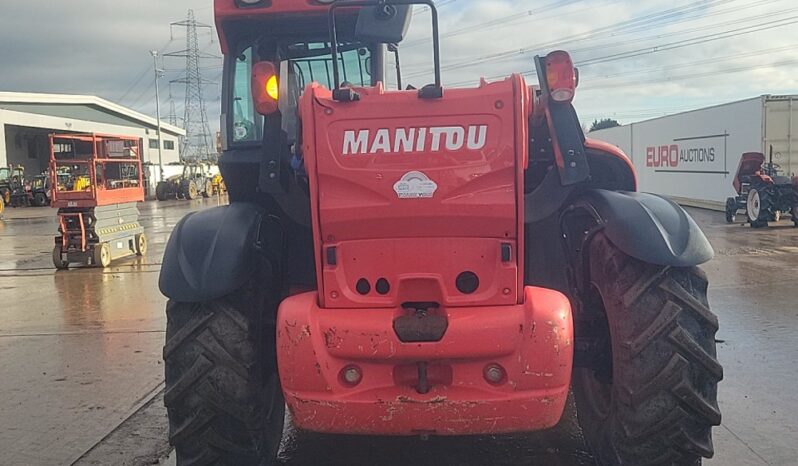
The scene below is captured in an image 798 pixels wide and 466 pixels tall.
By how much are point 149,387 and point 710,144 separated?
20307 millimetres

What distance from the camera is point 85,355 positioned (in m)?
6.57

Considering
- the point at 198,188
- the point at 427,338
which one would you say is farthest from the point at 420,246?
the point at 198,188

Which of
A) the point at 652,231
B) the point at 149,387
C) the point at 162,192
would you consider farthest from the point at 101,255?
the point at 162,192

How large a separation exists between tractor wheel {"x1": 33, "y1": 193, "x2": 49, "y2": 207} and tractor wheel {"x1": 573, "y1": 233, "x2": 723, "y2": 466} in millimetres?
39417

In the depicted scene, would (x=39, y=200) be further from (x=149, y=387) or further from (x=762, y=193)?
(x=149, y=387)

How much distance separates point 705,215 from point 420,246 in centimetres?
1939

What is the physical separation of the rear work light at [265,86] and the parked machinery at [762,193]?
1559 cm

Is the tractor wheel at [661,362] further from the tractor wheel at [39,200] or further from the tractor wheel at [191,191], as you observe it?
the tractor wheel at [39,200]

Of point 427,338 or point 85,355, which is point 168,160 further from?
point 427,338

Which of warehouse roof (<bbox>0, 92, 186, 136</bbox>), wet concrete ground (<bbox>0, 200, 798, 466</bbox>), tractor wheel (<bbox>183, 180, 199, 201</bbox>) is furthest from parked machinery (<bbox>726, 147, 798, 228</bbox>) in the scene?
warehouse roof (<bbox>0, 92, 186, 136</bbox>)

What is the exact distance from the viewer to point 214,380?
3.08 metres

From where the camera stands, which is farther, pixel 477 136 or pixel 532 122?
pixel 532 122

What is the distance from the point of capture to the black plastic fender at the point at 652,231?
298 cm

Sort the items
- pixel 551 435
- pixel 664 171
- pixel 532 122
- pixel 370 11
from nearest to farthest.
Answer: pixel 370 11, pixel 532 122, pixel 551 435, pixel 664 171
